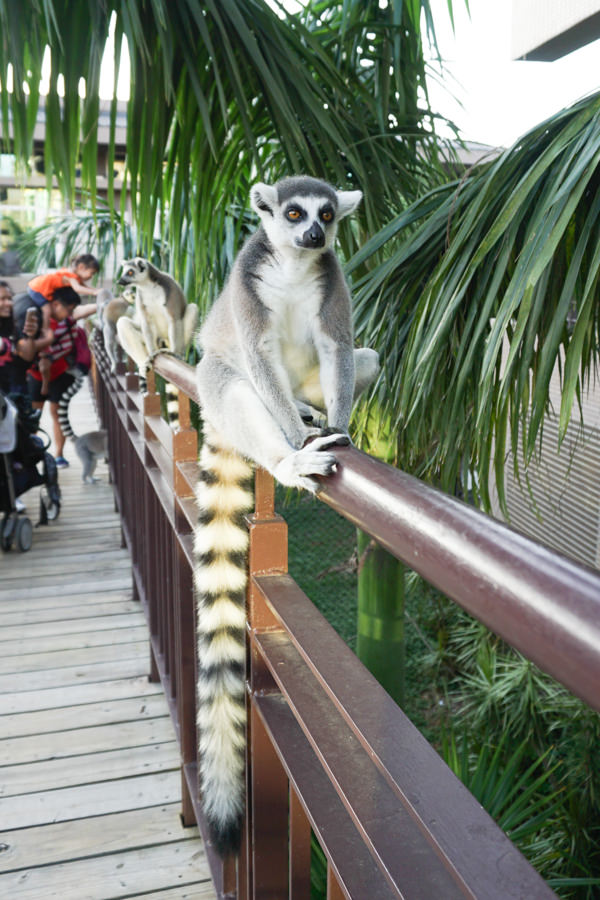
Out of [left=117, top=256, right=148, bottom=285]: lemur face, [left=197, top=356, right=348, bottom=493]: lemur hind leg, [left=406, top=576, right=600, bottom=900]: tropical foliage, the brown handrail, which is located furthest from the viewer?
[left=117, top=256, right=148, bottom=285]: lemur face

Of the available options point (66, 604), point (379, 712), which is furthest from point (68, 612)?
point (379, 712)

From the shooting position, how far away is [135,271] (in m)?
3.79

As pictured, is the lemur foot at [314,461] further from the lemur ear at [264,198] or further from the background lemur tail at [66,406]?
the background lemur tail at [66,406]

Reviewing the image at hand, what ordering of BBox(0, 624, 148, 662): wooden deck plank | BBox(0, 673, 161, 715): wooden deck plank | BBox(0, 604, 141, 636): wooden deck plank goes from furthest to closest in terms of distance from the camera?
BBox(0, 604, 141, 636): wooden deck plank < BBox(0, 624, 148, 662): wooden deck plank < BBox(0, 673, 161, 715): wooden deck plank

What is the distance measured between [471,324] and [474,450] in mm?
351

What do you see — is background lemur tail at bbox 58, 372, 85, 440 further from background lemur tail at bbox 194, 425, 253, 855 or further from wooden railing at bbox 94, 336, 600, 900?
wooden railing at bbox 94, 336, 600, 900

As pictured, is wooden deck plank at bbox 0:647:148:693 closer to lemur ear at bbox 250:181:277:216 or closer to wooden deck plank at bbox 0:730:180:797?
wooden deck plank at bbox 0:730:180:797

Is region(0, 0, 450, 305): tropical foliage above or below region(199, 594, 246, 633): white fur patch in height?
above

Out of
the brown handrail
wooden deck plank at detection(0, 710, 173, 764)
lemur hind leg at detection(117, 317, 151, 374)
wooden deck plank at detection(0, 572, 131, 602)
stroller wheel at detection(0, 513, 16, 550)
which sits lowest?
wooden deck plank at detection(0, 572, 131, 602)

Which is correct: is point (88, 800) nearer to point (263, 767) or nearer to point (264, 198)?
point (263, 767)

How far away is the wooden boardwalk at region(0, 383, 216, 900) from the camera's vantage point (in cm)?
179

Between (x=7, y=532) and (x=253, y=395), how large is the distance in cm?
311

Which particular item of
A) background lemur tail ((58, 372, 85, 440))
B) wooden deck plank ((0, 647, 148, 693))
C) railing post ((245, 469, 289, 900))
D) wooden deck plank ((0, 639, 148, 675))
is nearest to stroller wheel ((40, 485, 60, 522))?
Result: background lemur tail ((58, 372, 85, 440))

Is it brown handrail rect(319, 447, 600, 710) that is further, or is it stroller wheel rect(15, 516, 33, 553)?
stroller wheel rect(15, 516, 33, 553)
